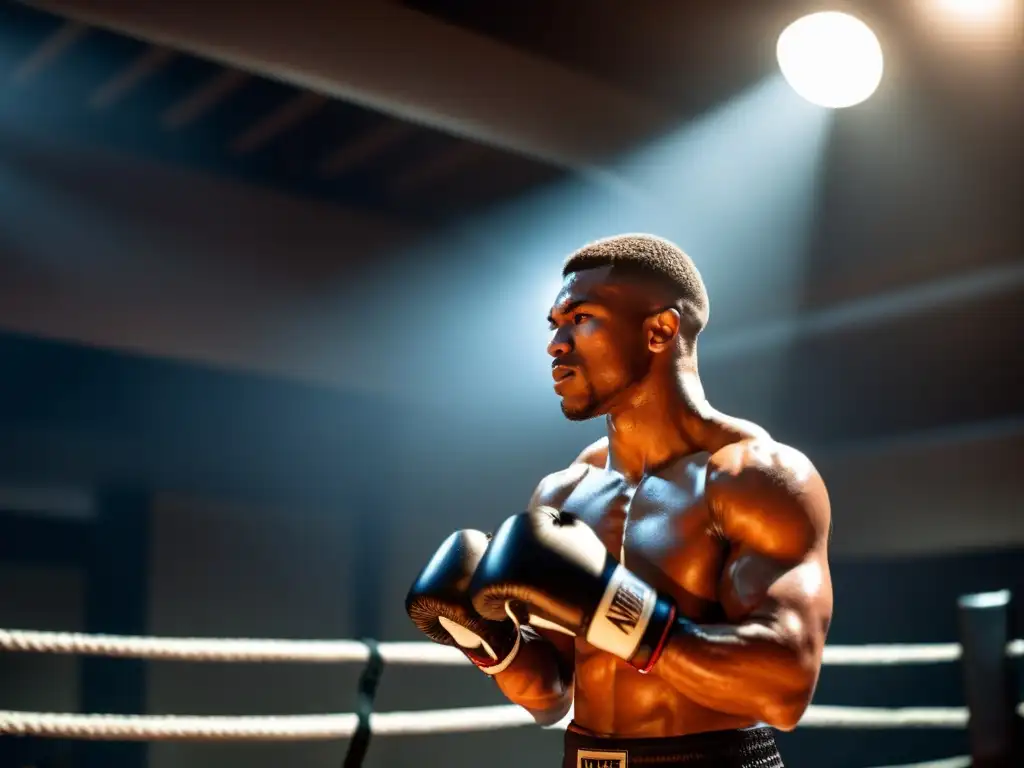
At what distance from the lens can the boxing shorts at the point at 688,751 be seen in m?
1.21

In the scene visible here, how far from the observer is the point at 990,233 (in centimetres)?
399

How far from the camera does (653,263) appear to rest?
1396mm

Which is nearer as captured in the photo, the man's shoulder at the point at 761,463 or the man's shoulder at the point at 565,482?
the man's shoulder at the point at 761,463

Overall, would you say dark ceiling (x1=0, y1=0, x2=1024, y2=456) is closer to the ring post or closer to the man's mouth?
the ring post

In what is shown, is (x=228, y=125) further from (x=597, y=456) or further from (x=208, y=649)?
(x=597, y=456)

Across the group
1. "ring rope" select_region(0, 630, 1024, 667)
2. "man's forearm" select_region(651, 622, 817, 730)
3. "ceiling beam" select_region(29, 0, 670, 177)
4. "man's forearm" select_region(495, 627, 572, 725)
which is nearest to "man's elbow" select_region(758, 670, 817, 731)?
"man's forearm" select_region(651, 622, 817, 730)

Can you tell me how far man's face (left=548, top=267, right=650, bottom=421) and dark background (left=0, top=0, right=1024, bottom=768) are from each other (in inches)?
68.0

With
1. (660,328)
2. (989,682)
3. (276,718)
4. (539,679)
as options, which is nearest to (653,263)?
(660,328)

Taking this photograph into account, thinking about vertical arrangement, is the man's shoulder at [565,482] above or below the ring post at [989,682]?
above

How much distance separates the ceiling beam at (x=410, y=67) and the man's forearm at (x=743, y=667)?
2191 millimetres

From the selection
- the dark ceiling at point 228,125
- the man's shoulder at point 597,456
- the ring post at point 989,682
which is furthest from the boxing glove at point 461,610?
the dark ceiling at point 228,125

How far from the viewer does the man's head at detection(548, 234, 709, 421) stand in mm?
1364

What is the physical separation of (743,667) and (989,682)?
1.57m

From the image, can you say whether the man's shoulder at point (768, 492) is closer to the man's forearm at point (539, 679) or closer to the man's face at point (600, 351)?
the man's face at point (600, 351)
